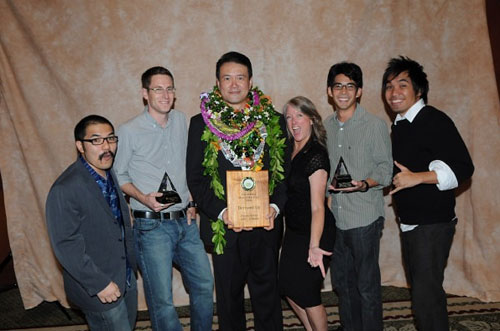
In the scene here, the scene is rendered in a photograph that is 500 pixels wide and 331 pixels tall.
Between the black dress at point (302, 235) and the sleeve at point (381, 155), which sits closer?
the black dress at point (302, 235)

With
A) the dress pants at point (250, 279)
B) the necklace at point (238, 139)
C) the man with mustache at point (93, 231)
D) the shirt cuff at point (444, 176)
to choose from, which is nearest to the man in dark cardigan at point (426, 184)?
the shirt cuff at point (444, 176)

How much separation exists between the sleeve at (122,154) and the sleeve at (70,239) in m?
0.71

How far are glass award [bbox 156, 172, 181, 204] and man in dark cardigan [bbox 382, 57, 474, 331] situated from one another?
4.37 ft

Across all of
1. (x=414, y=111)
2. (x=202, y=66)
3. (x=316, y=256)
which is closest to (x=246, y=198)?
(x=316, y=256)

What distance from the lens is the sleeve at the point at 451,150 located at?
2398mm

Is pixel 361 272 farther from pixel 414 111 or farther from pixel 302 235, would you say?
pixel 414 111

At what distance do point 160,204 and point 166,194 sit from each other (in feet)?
0.33

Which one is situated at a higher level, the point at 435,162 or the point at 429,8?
the point at 429,8

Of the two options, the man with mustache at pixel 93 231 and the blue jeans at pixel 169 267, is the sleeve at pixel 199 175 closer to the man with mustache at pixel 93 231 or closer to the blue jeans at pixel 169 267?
the blue jeans at pixel 169 267

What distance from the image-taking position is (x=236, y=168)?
2.58m

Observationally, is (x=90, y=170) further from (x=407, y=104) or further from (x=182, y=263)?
(x=407, y=104)

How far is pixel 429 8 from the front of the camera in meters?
3.78

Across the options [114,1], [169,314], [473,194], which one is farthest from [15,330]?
[473,194]

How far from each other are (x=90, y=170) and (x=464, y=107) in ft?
11.1
